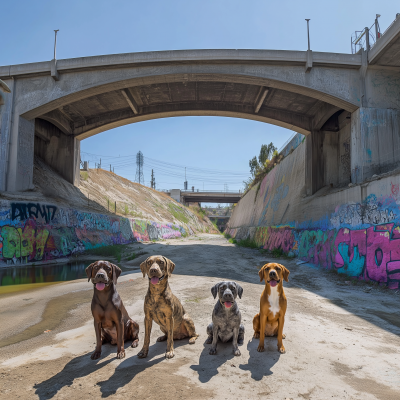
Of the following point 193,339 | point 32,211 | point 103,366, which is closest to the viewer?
point 103,366

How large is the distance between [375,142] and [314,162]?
5.28m

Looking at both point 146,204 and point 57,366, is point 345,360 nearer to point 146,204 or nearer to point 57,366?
point 57,366

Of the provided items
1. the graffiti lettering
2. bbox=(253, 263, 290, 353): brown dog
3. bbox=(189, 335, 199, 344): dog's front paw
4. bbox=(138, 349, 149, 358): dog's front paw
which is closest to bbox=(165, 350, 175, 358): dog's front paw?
bbox=(138, 349, 149, 358): dog's front paw

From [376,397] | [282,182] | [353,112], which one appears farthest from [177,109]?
[376,397]

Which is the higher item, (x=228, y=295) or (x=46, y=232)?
(x=46, y=232)

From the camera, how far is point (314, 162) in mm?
18875

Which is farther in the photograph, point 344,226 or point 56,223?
point 56,223

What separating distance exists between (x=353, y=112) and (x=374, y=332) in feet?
40.4

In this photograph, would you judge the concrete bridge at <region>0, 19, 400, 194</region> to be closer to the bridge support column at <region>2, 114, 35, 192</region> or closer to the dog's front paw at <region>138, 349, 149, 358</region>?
the bridge support column at <region>2, 114, 35, 192</region>

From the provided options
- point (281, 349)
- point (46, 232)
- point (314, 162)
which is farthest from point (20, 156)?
point (314, 162)

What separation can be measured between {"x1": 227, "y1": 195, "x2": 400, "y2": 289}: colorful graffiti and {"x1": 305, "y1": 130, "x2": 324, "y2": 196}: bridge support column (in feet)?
14.8

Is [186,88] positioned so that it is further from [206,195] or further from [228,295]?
[206,195]

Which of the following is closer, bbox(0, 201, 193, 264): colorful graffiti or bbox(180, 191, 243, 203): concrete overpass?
bbox(0, 201, 193, 264): colorful graffiti

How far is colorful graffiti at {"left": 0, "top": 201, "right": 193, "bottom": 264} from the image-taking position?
14.5 m
